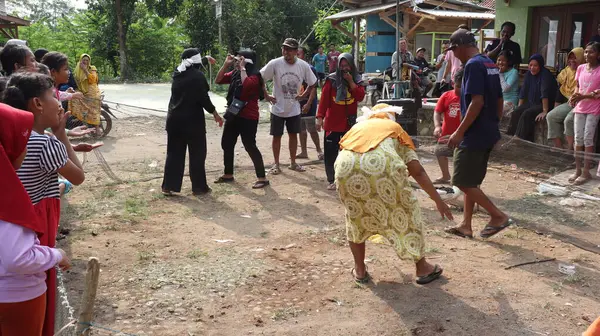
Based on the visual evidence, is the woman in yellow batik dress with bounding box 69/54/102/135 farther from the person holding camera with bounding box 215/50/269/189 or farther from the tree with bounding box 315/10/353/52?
the tree with bounding box 315/10/353/52

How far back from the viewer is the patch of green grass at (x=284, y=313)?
3.79m

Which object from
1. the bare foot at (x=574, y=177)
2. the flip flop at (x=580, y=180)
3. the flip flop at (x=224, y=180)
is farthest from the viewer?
the flip flop at (x=224, y=180)

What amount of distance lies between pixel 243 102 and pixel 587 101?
14.0ft

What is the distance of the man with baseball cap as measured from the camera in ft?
15.8

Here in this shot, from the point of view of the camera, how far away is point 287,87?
781 cm

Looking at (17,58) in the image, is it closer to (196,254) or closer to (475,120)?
(196,254)

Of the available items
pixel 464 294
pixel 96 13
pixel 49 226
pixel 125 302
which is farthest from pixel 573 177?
pixel 96 13

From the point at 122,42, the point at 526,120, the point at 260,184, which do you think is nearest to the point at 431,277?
the point at 260,184

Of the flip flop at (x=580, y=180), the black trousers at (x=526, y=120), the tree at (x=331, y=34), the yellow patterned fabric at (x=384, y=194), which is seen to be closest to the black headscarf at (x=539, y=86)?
the black trousers at (x=526, y=120)

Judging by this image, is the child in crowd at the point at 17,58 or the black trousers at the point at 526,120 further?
the black trousers at the point at 526,120

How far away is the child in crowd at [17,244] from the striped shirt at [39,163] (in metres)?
0.51

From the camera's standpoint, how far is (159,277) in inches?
176

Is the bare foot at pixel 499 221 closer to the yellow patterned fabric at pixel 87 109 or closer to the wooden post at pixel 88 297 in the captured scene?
the wooden post at pixel 88 297

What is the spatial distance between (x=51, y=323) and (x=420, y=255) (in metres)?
2.40
